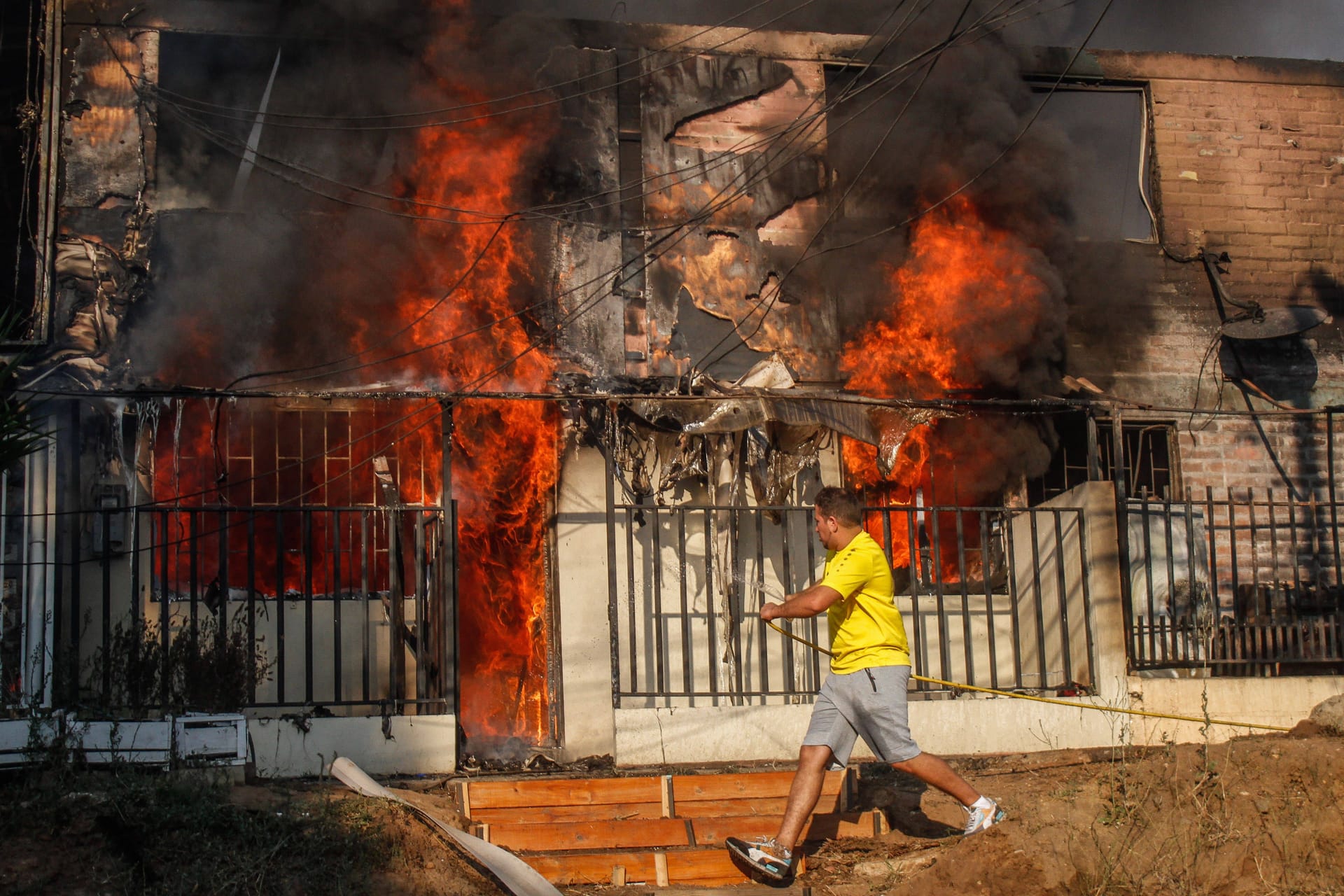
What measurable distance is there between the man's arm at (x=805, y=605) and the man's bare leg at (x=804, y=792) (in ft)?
2.40

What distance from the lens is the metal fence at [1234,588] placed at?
9641 mm

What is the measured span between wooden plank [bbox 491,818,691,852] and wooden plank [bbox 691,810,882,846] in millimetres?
166

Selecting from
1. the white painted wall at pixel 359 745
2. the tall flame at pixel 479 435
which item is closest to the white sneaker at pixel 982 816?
the white painted wall at pixel 359 745

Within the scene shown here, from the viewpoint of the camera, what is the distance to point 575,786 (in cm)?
739

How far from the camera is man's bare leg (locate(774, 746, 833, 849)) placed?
6.08 m

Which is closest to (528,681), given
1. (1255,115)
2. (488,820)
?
(488,820)

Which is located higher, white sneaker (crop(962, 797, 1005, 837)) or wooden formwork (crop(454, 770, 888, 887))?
white sneaker (crop(962, 797, 1005, 837))

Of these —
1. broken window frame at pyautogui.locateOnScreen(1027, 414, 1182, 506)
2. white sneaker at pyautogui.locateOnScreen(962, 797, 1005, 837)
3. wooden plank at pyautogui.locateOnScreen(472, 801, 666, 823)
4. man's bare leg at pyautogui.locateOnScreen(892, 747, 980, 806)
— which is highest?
broken window frame at pyautogui.locateOnScreen(1027, 414, 1182, 506)

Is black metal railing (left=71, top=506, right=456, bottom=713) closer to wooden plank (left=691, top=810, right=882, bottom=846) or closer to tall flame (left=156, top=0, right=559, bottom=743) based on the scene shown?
tall flame (left=156, top=0, right=559, bottom=743)

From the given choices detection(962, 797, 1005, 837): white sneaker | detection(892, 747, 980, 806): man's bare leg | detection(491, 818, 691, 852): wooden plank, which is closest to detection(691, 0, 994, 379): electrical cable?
detection(491, 818, 691, 852): wooden plank

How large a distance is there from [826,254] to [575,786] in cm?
660

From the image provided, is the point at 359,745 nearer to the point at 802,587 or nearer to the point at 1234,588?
the point at 802,587

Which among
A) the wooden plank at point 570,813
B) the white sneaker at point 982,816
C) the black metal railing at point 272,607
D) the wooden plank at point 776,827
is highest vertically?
the black metal railing at point 272,607

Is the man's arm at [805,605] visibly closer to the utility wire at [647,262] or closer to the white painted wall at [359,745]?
the white painted wall at [359,745]
